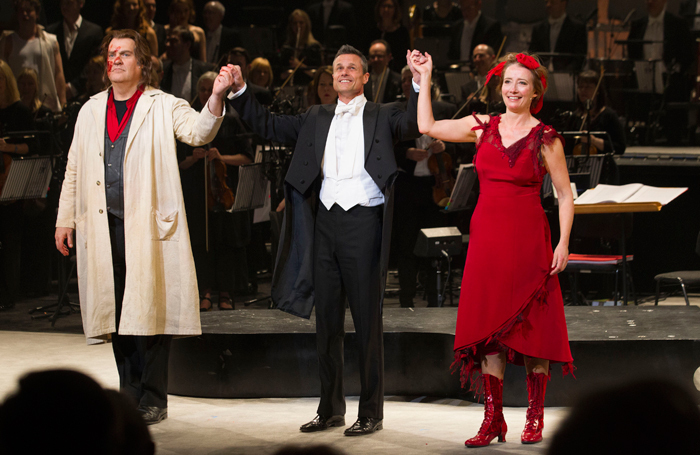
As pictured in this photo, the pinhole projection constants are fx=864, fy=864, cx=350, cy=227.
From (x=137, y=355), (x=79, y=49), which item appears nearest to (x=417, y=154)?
(x=137, y=355)

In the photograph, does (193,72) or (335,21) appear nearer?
(193,72)

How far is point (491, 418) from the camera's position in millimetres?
3408

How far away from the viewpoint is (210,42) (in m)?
8.67

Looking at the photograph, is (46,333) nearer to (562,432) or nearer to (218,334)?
(218,334)

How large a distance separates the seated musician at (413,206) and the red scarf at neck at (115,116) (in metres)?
2.75

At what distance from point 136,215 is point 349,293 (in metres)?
0.96

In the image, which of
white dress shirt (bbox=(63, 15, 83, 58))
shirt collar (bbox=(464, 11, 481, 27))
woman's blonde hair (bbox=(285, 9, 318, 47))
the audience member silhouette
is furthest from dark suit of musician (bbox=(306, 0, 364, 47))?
the audience member silhouette

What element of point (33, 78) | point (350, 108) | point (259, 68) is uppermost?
point (259, 68)

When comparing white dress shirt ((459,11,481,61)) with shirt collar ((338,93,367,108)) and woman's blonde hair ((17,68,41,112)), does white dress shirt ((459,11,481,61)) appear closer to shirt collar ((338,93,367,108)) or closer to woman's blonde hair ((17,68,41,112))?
woman's blonde hair ((17,68,41,112))

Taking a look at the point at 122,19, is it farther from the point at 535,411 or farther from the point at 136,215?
the point at 535,411

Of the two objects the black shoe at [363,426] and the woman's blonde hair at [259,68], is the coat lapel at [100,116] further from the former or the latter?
the woman's blonde hair at [259,68]

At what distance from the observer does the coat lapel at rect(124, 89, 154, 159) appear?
3684 mm

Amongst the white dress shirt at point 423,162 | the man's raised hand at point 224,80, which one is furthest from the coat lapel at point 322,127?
the white dress shirt at point 423,162

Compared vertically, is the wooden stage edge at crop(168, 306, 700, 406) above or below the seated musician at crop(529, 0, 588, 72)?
below
